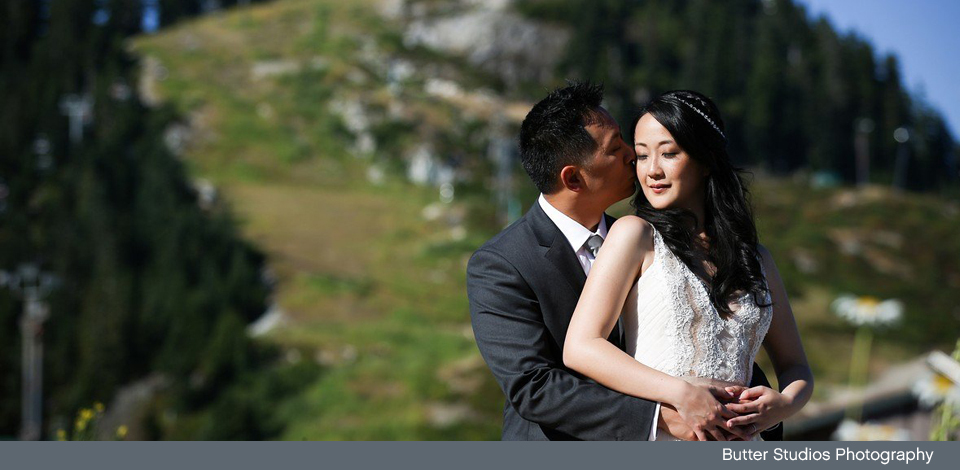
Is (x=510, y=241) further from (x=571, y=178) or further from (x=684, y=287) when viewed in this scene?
(x=684, y=287)

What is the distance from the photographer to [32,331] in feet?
135

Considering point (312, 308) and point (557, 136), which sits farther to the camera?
point (312, 308)

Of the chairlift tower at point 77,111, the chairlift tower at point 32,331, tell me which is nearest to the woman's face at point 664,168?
the chairlift tower at point 32,331

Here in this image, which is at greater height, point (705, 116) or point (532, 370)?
point (705, 116)

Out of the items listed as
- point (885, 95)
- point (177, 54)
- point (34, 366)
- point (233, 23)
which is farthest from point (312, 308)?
point (885, 95)

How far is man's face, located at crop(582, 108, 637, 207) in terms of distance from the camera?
3314 mm

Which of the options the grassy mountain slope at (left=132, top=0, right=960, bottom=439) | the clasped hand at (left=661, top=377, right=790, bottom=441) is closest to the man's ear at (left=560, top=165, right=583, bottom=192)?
the clasped hand at (left=661, top=377, right=790, bottom=441)

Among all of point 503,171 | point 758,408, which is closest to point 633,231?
point 758,408

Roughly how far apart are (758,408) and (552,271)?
0.79m

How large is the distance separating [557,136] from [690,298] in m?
0.72

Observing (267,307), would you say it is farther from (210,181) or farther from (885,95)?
(885,95)

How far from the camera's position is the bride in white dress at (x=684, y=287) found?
3.00 meters

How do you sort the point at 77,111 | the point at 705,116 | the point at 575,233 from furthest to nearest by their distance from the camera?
the point at 77,111, the point at 575,233, the point at 705,116
